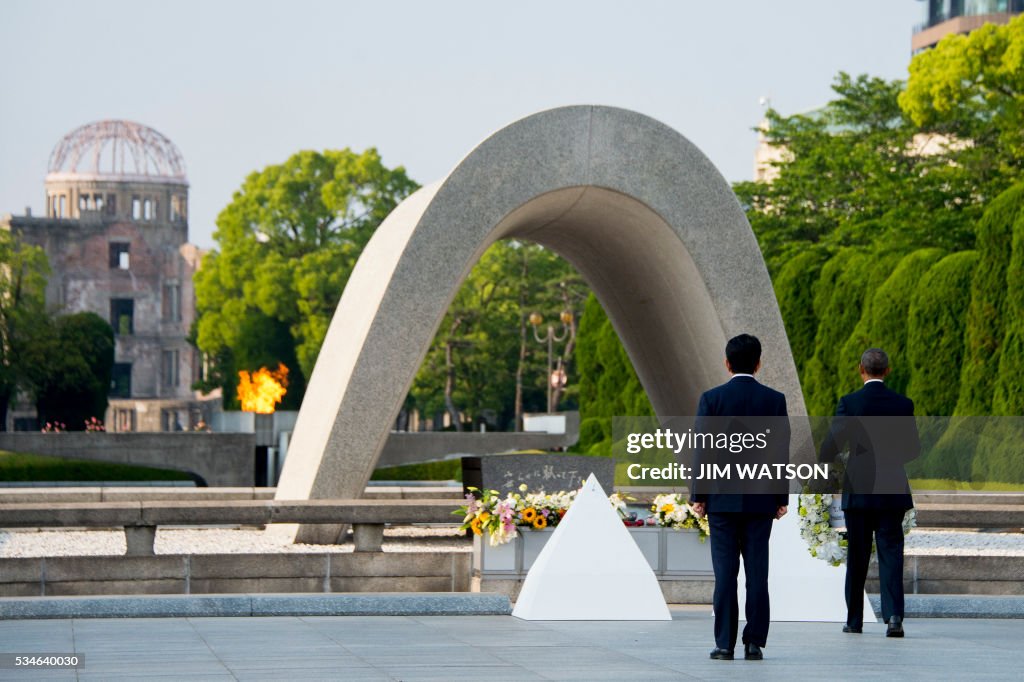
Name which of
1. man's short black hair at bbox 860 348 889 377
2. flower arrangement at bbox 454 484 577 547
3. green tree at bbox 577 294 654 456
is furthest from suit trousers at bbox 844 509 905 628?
green tree at bbox 577 294 654 456

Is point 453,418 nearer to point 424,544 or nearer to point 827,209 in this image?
point 827,209

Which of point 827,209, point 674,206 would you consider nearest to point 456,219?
point 674,206

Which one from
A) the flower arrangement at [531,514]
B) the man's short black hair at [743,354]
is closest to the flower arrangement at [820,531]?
the flower arrangement at [531,514]

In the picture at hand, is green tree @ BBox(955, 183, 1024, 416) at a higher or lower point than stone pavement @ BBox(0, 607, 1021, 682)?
higher

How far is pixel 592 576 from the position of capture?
1108 cm

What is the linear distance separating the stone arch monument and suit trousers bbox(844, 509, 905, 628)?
19.6ft

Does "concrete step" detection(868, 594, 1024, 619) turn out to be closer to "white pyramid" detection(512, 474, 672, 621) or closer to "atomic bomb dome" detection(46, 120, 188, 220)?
"white pyramid" detection(512, 474, 672, 621)

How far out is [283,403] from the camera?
62.4m

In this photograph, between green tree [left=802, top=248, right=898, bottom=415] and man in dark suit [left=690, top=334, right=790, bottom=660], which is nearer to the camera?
man in dark suit [left=690, top=334, right=790, bottom=660]

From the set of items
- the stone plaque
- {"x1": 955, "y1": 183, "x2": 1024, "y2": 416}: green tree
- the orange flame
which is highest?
{"x1": 955, "y1": 183, "x2": 1024, "y2": 416}: green tree

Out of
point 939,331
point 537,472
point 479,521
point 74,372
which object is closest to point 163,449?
point 74,372

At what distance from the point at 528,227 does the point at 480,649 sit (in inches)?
374

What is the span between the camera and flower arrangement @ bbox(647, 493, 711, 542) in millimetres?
12648

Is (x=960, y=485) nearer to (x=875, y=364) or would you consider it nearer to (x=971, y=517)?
(x=971, y=517)
